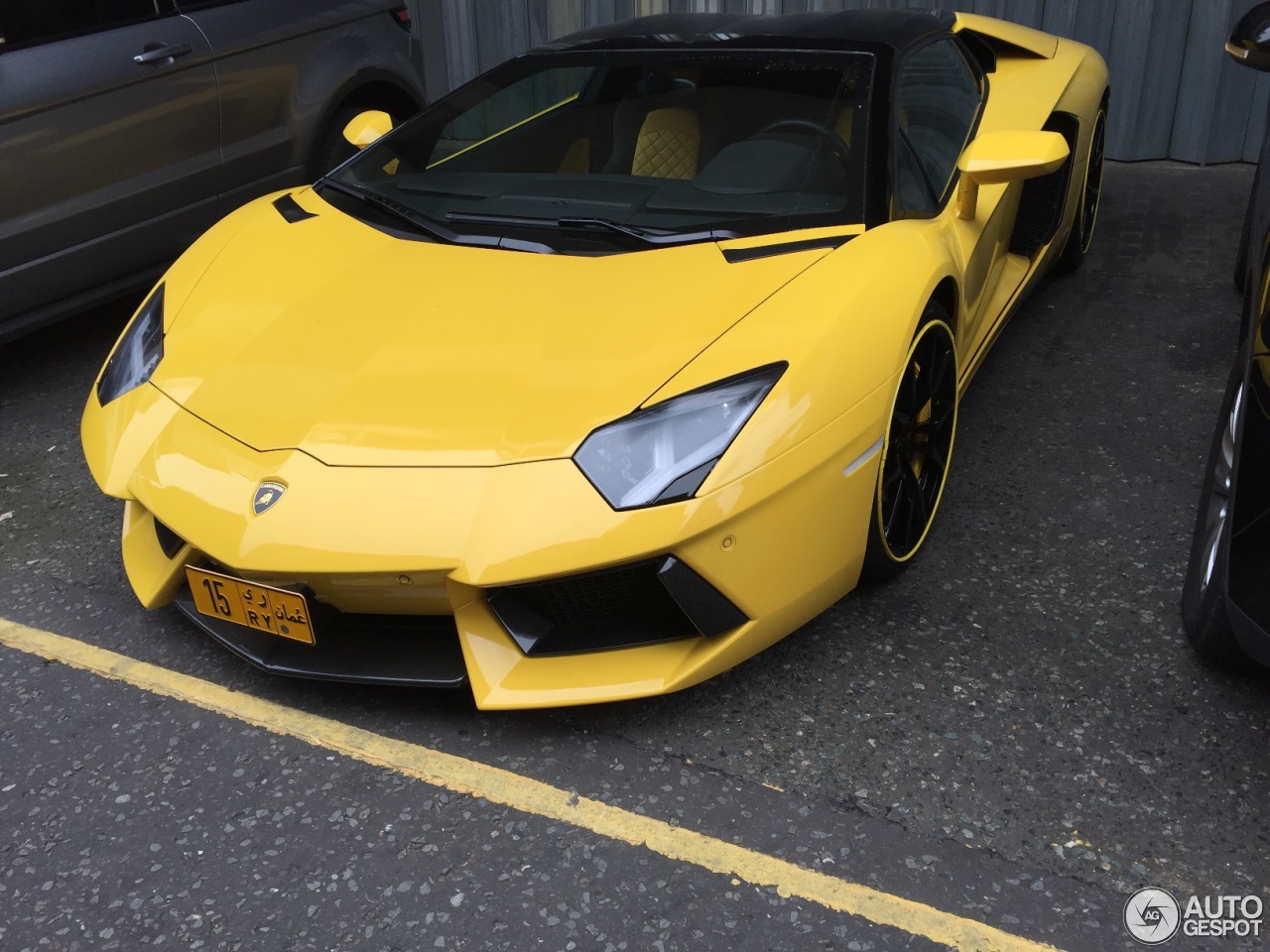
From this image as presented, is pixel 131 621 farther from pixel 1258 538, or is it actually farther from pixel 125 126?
pixel 1258 538

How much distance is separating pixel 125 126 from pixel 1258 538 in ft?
12.1

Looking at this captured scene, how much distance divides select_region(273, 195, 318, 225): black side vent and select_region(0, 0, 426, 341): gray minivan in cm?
107

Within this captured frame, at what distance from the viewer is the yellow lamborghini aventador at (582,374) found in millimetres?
2111

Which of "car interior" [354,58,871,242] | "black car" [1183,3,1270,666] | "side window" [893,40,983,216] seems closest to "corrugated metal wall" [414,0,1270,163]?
"side window" [893,40,983,216]

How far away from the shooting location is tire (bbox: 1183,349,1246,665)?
2.24 meters

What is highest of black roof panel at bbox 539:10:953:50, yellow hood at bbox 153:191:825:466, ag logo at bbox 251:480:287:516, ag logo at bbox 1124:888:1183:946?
black roof panel at bbox 539:10:953:50

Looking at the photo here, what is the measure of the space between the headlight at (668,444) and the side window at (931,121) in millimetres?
880

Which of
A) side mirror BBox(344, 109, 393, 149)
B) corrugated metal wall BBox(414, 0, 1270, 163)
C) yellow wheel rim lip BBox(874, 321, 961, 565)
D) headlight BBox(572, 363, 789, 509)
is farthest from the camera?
corrugated metal wall BBox(414, 0, 1270, 163)

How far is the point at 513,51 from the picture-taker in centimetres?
698

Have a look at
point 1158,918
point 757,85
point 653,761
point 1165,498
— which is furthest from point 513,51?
point 1158,918

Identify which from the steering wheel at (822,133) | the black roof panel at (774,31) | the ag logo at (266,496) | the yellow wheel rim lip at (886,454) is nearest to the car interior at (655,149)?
the steering wheel at (822,133)

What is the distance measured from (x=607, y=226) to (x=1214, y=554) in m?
1.49

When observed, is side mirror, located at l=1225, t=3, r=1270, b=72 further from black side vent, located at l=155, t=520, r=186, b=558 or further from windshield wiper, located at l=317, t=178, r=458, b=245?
black side vent, located at l=155, t=520, r=186, b=558

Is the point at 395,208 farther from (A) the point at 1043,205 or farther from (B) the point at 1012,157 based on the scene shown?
(A) the point at 1043,205
